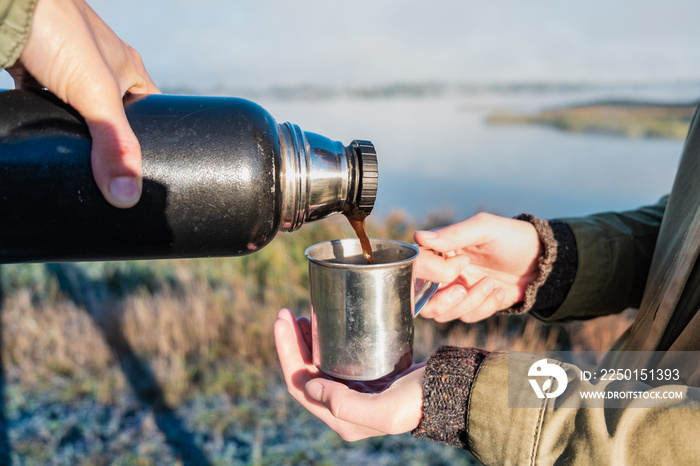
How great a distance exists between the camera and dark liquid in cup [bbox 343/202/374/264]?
4.44ft

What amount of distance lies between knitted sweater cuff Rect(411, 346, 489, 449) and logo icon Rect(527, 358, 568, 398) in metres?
0.12

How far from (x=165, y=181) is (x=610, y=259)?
1.32 metres

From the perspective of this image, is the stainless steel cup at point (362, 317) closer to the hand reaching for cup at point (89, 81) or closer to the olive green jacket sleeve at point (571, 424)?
the olive green jacket sleeve at point (571, 424)

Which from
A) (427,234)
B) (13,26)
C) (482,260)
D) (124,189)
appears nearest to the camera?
(13,26)

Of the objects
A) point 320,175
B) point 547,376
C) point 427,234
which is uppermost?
point 320,175

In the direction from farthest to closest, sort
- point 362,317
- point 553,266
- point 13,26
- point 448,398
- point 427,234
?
point 553,266 < point 427,234 < point 362,317 < point 448,398 < point 13,26

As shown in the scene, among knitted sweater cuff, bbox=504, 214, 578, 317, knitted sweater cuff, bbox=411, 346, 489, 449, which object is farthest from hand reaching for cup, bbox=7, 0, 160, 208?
knitted sweater cuff, bbox=504, 214, 578, 317

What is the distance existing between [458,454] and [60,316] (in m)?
2.66

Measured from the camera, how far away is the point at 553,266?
1.76m

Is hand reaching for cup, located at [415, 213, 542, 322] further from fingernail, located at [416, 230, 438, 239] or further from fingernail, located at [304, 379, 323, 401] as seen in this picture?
fingernail, located at [304, 379, 323, 401]

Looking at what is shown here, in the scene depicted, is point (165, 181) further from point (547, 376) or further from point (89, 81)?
point (547, 376)

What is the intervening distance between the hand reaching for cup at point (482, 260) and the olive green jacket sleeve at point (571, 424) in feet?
2.07

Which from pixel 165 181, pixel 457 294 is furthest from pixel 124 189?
pixel 457 294

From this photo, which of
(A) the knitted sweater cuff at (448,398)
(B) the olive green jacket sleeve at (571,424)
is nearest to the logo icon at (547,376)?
(B) the olive green jacket sleeve at (571,424)
